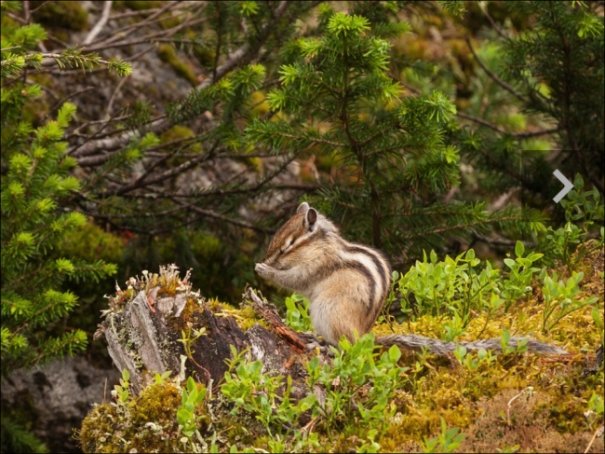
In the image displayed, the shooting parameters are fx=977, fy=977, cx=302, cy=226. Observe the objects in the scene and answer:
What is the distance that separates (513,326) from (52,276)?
311 cm

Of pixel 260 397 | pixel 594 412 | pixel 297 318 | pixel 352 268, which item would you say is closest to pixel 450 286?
pixel 352 268

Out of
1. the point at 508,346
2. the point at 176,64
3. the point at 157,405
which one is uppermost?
the point at 508,346

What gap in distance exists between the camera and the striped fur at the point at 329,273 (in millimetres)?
4340

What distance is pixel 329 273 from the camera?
4.71m

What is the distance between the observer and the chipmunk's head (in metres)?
4.97

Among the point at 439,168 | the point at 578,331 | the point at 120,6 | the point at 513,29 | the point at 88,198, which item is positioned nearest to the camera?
the point at 578,331

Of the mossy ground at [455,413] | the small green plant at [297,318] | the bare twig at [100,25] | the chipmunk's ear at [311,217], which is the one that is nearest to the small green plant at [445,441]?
the mossy ground at [455,413]

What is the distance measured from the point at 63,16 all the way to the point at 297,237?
5.54 m

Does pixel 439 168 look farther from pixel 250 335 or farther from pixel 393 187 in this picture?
pixel 250 335

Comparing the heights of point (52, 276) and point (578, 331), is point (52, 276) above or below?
below

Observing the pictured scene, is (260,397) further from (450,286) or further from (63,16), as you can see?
(63,16)

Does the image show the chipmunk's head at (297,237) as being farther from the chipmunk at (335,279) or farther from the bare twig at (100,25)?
the bare twig at (100,25)

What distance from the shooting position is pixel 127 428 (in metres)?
3.75

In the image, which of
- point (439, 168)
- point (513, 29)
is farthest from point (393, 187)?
point (513, 29)
